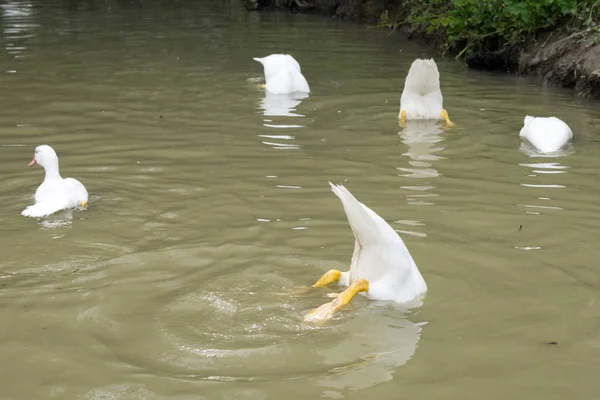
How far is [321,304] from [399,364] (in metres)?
0.67

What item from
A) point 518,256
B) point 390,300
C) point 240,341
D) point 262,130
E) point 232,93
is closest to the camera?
point 240,341

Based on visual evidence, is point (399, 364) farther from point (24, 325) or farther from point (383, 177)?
point (383, 177)

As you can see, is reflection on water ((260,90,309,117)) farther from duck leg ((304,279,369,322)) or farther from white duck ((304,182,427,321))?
duck leg ((304,279,369,322))

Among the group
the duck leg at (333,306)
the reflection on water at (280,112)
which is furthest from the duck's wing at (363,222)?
the reflection on water at (280,112)

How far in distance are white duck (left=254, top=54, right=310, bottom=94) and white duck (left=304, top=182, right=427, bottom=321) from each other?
568cm

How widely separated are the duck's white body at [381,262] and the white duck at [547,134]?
3343mm

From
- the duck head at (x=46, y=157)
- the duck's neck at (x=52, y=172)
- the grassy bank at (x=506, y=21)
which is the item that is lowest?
the duck's neck at (x=52, y=172)

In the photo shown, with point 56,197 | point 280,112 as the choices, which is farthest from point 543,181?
point 56,197

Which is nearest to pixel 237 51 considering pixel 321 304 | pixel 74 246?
pixel 74 246

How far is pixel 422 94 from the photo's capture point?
8430 millimetres

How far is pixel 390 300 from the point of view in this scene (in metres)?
4.22

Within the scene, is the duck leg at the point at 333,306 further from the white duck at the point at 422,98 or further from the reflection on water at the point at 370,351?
the white duck at the point at 422,98

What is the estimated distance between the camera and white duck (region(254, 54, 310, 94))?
384 inches

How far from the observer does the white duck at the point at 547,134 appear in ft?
23.7
